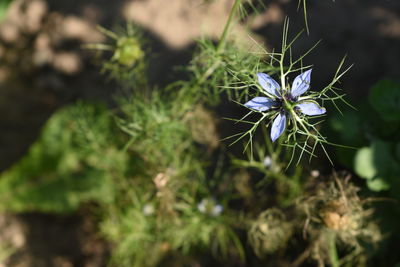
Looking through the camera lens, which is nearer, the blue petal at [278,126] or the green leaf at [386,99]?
the blue petal at [278,126]

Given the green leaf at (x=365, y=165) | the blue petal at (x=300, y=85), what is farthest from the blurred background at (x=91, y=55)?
the blue petal at (x=300, y=85)

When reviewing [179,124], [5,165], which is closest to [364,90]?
[179,124]

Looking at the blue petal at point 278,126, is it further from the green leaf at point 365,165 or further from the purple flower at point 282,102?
the green leaf at point 365,165

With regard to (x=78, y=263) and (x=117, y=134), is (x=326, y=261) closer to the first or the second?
(x=117, y=134)

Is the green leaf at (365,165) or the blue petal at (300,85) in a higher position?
the blue petal at (300,85)

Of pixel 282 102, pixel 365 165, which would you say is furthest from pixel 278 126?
pixel 365 165
